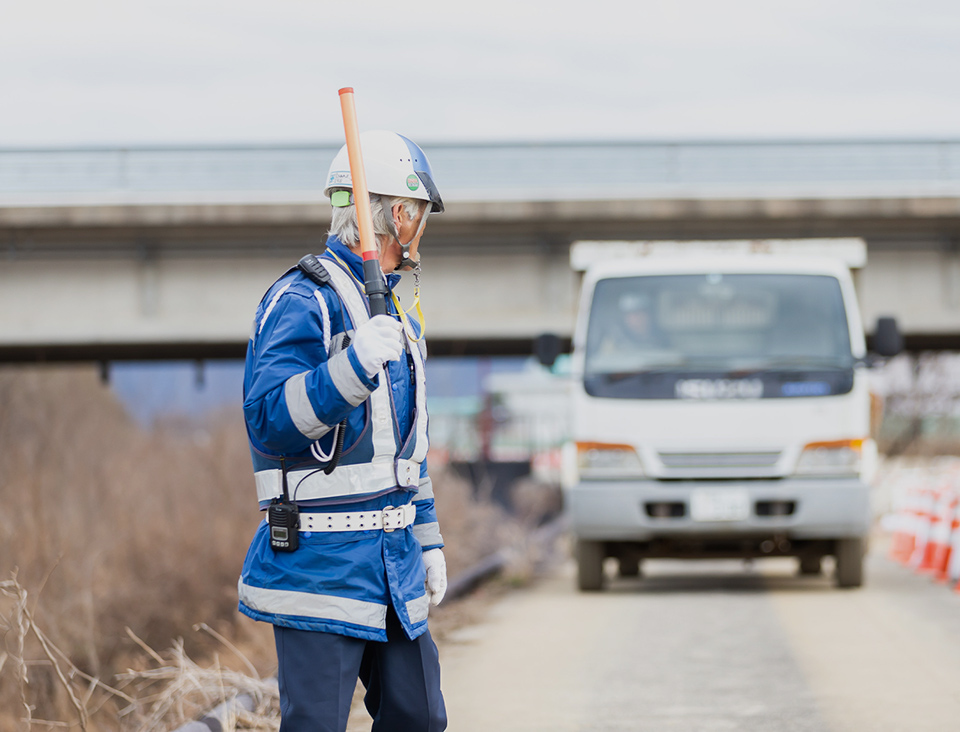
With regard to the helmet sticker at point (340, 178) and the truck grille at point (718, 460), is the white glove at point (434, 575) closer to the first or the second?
the helmet sticker at point (340, 178)

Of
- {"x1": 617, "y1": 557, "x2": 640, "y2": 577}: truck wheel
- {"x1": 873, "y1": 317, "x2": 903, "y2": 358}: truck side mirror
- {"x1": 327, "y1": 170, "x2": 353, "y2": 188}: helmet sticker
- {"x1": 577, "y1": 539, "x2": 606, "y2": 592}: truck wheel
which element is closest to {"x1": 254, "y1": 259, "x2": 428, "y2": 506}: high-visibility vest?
{"x1": 327, "y1": 170, "x2": 353, "y2": 188}: helmet sticker

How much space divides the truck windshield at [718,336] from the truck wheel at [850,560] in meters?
1.37

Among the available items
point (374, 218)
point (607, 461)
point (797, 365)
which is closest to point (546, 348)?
point (607, 461)

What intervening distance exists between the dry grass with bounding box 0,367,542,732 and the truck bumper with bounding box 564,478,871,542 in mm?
1440

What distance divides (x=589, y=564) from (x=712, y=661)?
12.7 feet

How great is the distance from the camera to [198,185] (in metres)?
20.5

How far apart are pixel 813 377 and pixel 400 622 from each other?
8.14 metres

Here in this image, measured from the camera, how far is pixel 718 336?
11.3 metres

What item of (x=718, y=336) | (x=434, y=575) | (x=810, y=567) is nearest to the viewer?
(x=434, y=575)

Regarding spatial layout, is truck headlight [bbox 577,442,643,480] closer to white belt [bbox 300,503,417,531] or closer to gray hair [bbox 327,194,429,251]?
gray hair [bbox 327,194,429,251]

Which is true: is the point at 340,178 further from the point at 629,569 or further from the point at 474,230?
the point at 474,230

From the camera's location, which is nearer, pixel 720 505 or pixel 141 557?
pixel 720 505

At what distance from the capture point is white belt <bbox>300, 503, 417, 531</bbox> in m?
3.43

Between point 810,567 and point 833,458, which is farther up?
point 833,458
